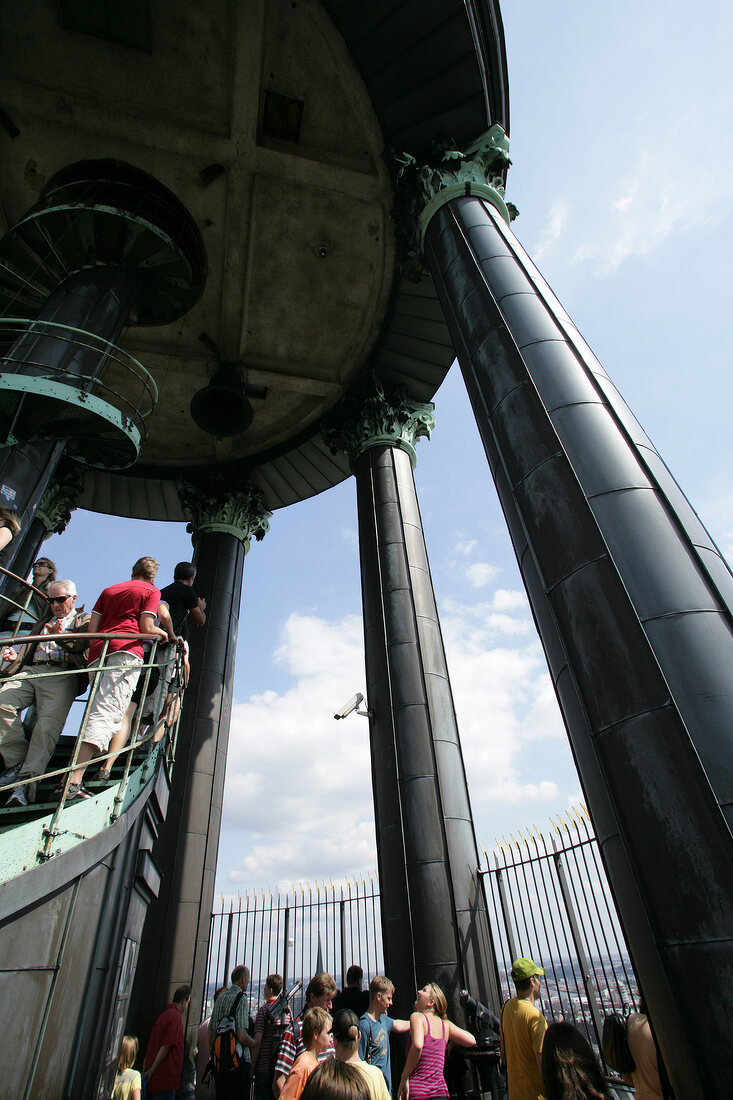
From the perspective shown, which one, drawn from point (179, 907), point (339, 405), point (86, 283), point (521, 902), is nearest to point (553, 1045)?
point (521, 902)

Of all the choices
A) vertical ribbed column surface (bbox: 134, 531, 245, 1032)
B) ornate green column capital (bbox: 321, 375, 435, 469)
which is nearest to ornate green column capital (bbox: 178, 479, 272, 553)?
vertical ribbed column surface (bbox: 134, 531, 245, 1032)

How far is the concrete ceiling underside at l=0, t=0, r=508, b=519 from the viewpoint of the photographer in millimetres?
9781

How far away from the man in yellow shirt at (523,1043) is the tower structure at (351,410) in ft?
4.45

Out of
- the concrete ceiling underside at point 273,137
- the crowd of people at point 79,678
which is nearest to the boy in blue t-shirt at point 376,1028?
the crowd of people at point 79,678

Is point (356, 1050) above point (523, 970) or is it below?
below

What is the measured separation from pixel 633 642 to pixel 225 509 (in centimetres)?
1429

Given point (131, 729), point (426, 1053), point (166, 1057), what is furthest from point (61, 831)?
point (166, 1057)

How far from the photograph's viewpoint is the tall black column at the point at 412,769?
7.21 m

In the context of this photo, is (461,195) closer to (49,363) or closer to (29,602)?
(49,363)

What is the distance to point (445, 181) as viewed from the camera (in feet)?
29.1

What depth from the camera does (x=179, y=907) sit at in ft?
35.8

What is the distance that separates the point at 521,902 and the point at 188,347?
1437 centimetres

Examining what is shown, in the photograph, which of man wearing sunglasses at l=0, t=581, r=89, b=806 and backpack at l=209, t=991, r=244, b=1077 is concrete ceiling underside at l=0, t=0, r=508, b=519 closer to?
man wearing sunglasses at l=0, t=581, r=89, b=806

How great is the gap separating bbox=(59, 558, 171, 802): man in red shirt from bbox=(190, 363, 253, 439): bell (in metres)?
9.59
